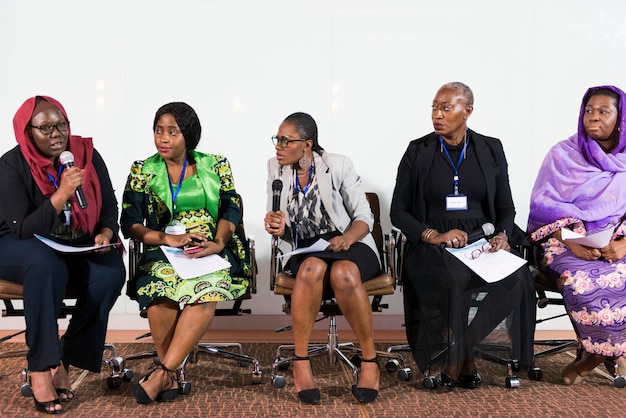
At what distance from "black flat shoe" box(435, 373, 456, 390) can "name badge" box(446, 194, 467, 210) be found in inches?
34.9

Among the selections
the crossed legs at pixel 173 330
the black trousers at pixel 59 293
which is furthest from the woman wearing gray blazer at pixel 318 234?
the black trousers at pixel 59 293

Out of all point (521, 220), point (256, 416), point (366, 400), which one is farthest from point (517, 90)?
point (256, 416)

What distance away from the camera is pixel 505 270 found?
3963mm

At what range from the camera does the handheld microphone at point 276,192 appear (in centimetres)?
395

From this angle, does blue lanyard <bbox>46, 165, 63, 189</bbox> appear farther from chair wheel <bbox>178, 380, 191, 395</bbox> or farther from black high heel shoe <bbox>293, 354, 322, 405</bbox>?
black high heel shoe <bbox>293, 354, 322, 405</bbox>

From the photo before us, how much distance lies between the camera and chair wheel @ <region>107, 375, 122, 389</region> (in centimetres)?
391

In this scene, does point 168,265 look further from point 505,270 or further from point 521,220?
point 521,220

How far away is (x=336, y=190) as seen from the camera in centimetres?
425

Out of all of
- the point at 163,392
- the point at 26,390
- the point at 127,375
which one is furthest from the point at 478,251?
the point at 26,390

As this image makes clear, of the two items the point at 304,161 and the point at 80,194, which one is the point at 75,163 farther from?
the point at 304,161

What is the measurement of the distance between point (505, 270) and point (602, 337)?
59cm

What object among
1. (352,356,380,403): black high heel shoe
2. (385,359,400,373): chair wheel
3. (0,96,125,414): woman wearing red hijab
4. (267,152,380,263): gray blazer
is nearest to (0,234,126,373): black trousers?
(0,96,125,414): woman wearing red hijab

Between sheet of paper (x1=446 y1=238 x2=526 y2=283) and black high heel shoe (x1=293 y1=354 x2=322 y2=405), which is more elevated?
sheet of paper (x1=446 y1=238 x2=526 y2=283)

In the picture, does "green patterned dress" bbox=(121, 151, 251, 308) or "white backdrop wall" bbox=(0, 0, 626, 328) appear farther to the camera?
"white backdrop wall" bbox=(0, 0, 626, 328)
